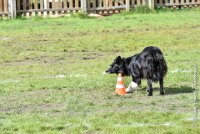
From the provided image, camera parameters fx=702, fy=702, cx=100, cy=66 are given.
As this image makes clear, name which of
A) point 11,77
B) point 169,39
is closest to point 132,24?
point 169,39

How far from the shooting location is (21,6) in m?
30.6

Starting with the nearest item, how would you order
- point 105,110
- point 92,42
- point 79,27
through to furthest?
point 105,110, point 92,42, point 79,27

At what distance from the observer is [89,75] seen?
53.6 ft

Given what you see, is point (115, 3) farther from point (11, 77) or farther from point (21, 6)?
point (11, 77)

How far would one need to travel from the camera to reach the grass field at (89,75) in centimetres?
1081

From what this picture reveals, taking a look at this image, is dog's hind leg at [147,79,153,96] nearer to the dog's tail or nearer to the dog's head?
the dog's tail

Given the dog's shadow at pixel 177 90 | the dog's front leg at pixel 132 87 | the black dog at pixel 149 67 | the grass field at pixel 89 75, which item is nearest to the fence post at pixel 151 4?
the grass field at pixel 89 75

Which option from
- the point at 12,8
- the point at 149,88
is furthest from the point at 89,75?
the point at 12,8

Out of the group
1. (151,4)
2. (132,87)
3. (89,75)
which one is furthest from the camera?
(151,4)

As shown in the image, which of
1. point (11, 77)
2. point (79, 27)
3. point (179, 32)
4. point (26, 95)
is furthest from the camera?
point (79, 27)

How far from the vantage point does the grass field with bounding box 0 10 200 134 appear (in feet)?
35.5

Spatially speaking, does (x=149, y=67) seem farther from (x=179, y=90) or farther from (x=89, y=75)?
(x=89, y=75)

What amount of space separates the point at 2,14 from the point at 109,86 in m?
16.6

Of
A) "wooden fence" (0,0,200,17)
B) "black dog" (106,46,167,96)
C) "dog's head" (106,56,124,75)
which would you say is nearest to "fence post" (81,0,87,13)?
"wooden fence" (0,0,200,17)
